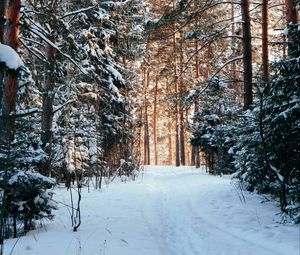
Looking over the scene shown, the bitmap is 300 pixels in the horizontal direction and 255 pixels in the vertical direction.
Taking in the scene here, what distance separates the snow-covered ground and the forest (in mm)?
410

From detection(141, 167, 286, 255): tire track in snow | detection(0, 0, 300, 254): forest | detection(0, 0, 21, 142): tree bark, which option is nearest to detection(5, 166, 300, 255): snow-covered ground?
detection(141, 167, 286, 255): tire track in snow

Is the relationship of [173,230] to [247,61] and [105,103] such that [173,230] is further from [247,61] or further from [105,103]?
[105,103]

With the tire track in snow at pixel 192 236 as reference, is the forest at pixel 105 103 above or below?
above

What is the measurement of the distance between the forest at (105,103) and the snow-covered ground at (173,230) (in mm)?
→ 410

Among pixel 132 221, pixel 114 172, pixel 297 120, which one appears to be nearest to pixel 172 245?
pixel 132 221

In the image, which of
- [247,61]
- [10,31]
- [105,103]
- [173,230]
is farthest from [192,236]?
[105,103]

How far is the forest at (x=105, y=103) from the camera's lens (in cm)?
678

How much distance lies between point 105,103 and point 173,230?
429 inches

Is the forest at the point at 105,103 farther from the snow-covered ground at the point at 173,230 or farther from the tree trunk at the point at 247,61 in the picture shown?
the snow-covered ground at the point at 173,230

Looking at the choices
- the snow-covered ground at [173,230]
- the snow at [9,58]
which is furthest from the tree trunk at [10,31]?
the snow-covered ground at [173,230]

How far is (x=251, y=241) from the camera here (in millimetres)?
5805

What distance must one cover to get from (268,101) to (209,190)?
4731mm

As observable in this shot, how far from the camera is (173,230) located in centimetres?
718

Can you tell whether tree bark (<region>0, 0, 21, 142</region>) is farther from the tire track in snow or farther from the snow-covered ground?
the tire track in snow
